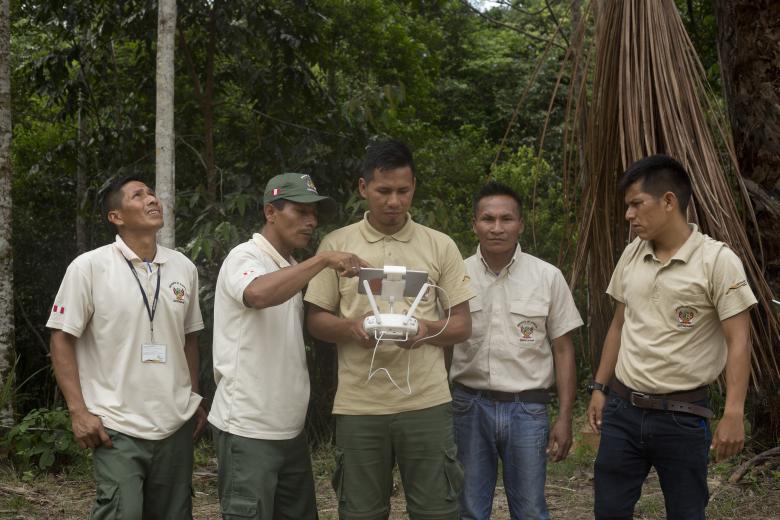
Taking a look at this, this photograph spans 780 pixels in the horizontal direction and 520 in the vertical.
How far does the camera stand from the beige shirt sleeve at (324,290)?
Answer: 309 centimetres

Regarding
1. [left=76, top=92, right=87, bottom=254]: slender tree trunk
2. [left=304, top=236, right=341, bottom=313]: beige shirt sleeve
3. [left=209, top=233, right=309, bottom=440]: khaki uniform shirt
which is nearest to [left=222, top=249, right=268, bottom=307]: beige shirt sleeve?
[left=209, top=233, right=309, bottom=440]: khaki uniform shirt

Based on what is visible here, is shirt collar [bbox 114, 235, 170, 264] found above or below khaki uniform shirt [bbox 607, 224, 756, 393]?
above

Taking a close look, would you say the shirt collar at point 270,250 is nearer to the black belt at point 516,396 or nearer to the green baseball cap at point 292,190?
the green baseball cap at point 292,190

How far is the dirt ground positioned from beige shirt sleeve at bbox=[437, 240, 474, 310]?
195 centimetres

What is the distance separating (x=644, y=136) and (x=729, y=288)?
1147 mm

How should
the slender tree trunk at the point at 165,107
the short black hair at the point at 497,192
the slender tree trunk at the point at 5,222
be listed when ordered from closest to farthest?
the short black hair at the point at 497,192, the slender tree trunk at the point at 165,107, the slender tree trunk at the point at 5,222

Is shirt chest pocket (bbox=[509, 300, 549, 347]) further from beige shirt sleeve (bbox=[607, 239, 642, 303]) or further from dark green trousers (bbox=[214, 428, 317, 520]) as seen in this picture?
dark green trousers (bbox=[214, 428, 317, 520])

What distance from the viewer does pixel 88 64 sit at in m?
7.14

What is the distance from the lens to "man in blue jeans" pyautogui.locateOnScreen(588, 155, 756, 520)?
2.88m

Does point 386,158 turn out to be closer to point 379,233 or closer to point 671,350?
point 379,233

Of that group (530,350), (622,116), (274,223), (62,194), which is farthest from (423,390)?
(62,194)

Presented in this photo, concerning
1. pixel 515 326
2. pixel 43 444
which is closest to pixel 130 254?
pixel 515 326

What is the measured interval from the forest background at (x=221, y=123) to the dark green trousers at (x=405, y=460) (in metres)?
1.19

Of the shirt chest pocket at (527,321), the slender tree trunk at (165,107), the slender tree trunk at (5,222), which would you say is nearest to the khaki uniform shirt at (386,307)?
the shirt chest pocket at (527,321)
